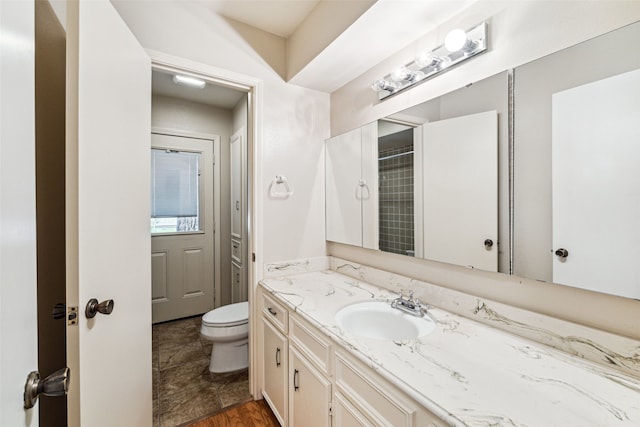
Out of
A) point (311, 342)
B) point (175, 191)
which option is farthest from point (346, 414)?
point (175, 191)

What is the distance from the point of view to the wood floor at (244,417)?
160 centimetres

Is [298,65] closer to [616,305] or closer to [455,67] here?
[455,67]

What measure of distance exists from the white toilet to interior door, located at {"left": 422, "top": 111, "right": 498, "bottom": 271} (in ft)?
4.95

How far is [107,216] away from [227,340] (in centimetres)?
138

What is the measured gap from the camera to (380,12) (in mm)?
1221

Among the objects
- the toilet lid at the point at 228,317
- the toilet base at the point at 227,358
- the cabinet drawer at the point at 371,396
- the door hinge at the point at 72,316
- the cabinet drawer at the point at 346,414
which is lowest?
the toilet base at the point at 227,358

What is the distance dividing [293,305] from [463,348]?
0.74 metres

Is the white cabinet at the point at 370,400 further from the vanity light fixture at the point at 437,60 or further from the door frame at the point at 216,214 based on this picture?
the door frame at the point at 216,214

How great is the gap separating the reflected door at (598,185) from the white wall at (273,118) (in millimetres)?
1399

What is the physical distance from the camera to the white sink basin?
1244 mm

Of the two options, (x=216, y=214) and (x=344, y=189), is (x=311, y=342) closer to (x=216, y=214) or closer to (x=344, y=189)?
(x=344, y=189)

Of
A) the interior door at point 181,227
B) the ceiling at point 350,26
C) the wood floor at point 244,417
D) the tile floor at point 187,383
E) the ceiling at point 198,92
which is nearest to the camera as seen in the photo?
the ceiling at point 350,26

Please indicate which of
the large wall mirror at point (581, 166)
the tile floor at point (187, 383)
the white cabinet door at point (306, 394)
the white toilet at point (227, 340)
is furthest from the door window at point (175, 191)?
the large wall mirror at point (581, 166)

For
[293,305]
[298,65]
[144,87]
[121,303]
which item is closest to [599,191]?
[293,305]
